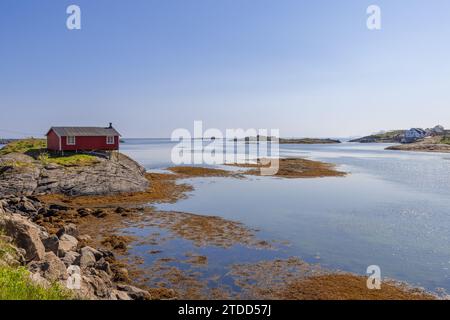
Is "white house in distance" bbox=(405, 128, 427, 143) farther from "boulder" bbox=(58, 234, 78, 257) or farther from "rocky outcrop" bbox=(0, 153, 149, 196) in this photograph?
"boulder" bbox=(58, 234, 78, 257)

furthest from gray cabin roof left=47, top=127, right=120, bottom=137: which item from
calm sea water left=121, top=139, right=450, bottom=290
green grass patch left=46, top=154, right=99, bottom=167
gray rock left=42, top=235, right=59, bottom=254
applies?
gray rock left=42, top=235, right=59, bottom=254

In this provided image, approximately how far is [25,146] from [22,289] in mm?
49244

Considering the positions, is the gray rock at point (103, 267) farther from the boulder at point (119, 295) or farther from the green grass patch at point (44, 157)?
the green grass patch at point (44, 157)

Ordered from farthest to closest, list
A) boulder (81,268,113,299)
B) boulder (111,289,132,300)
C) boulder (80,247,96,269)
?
boulder (80,247,96,269)
boulder (111,289,132,300)
boulder (81,268,113,299)

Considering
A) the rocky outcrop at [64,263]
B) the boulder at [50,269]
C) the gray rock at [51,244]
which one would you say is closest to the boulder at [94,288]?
the rocky outcrop at [64,263]

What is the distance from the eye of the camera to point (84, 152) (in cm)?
4994

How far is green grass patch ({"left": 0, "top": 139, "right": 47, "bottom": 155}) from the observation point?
47.8m

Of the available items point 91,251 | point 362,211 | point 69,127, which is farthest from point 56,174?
point 362,211

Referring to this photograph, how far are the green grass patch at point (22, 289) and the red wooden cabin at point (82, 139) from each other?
40.7 m

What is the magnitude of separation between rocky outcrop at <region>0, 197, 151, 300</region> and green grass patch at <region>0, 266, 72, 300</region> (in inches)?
18.9

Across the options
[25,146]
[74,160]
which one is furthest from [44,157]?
[25,146]
